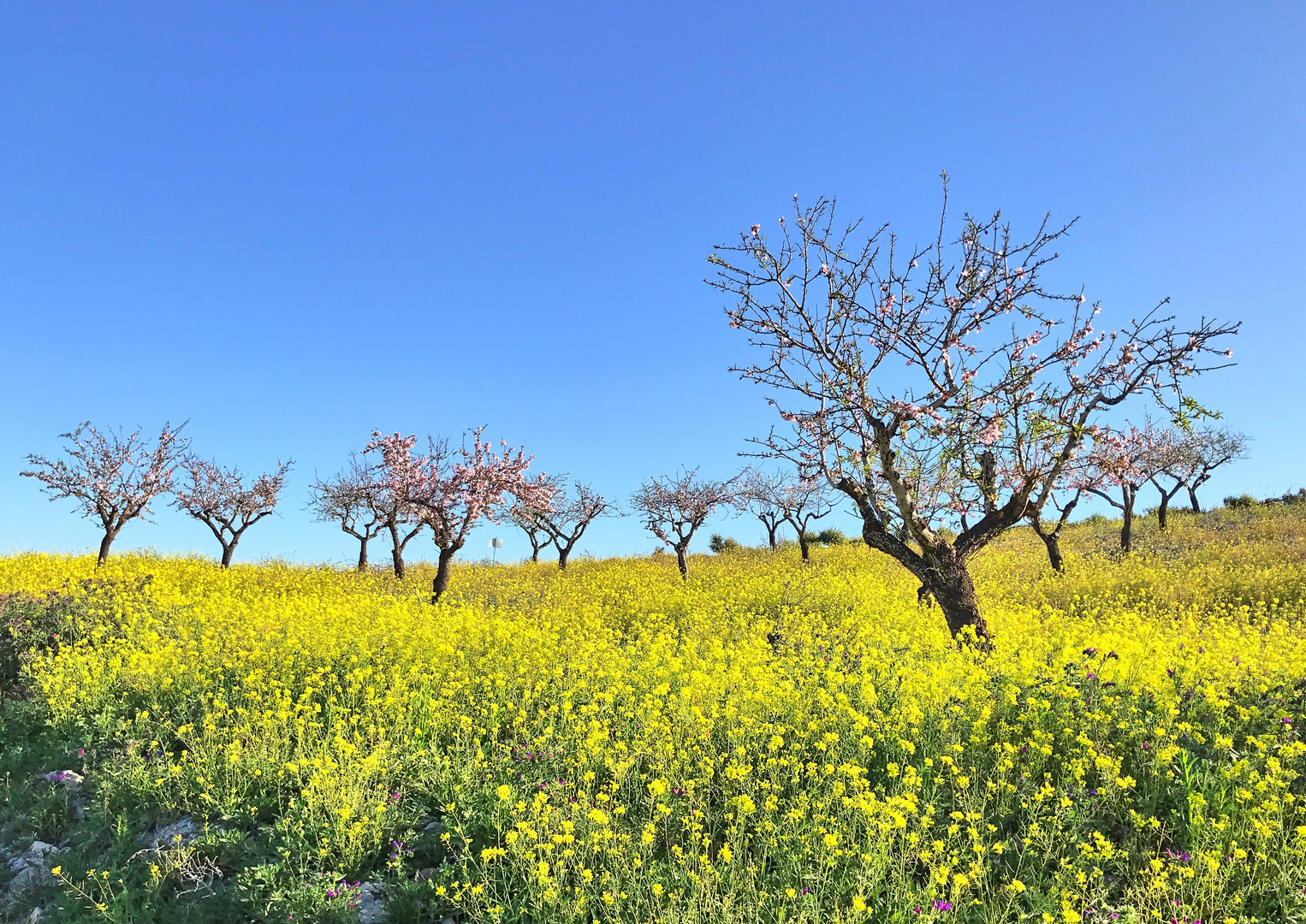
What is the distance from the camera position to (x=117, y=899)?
→ 5.46 m

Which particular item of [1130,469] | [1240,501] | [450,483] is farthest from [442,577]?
[1240,501]

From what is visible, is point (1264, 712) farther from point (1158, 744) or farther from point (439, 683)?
point (439, 683)

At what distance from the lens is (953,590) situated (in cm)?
1273

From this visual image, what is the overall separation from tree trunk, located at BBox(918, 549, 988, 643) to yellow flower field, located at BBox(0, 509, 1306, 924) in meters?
0.95

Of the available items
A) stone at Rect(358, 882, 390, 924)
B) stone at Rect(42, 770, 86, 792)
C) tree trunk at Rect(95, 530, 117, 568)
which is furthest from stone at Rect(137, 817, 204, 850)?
tree trunk at Rect(95, 530, 117, 568)

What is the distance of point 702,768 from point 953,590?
8.12m

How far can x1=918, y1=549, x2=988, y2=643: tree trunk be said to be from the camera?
12570 mm

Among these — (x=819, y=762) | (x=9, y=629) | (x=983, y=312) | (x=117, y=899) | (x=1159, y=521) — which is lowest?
(x=117, y=899)

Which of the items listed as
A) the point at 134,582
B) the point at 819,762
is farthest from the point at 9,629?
the point at 819,762

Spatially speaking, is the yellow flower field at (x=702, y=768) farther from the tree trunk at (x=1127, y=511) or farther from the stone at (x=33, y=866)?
the tree trunk at (x=1127, y=511)

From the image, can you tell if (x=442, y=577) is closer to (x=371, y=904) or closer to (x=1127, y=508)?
(x=371, y=904)

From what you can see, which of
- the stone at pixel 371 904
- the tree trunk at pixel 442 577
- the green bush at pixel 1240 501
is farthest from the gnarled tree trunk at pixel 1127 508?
the stone at pixel 371 904

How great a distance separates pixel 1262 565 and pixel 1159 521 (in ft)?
52.7

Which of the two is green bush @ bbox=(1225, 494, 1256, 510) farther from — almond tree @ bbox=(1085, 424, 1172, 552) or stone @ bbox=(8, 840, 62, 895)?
stone @ bbox=(8, 840, 62, 895)
